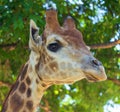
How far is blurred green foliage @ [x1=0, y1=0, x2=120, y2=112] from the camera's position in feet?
24.7

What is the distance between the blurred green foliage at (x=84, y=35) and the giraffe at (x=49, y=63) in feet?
5.86

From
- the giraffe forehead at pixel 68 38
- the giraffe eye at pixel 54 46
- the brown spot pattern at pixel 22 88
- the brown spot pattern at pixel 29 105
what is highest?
the giraffe forehead at pixel 68 38

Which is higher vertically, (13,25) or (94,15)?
(13,25)

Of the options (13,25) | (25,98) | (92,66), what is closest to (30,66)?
(25,98)

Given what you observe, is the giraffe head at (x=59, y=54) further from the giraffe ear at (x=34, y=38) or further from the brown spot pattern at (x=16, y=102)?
the brown spot pattern at (x=16, y=102)

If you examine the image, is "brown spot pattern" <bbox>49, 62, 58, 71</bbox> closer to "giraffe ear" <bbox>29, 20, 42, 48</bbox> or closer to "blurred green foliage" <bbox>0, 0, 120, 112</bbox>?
"giraffe ear" <bbox>29, 20, 42, 48</bbox>

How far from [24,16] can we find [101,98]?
3615 mm

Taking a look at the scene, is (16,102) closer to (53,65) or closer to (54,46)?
(53,65)

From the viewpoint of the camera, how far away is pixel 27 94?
17.2ft

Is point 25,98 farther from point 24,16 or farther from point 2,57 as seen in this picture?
point 2,57

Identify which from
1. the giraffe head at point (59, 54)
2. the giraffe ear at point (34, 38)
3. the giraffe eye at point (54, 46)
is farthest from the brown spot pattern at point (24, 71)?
the giraffe eye at point (54, 46)

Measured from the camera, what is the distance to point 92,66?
466cm

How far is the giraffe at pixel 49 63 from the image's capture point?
491 cm

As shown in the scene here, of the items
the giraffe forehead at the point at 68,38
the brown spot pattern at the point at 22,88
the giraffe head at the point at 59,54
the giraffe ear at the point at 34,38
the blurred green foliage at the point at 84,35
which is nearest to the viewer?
the giraffe head at the point at 59,54
